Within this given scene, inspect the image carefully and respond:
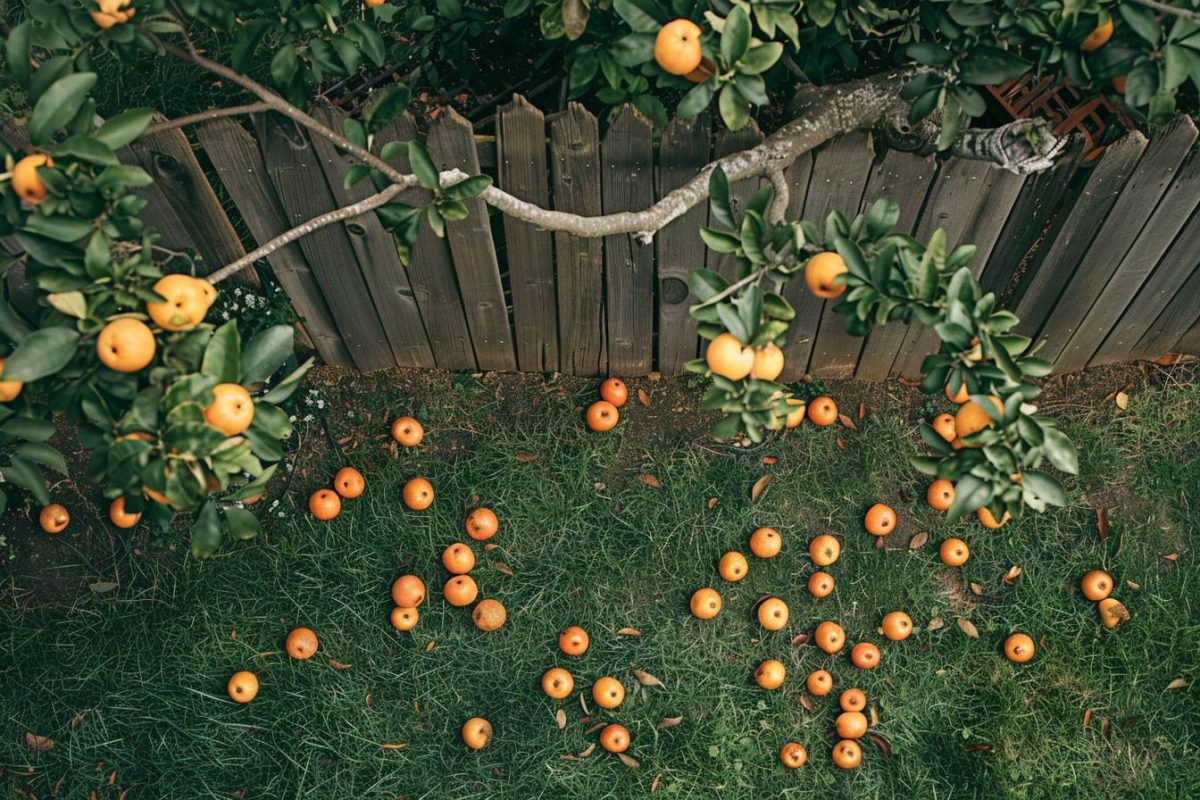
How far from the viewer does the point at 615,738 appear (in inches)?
133

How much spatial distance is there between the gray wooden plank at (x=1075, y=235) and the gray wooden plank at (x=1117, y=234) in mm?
28

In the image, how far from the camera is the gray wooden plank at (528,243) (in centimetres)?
272

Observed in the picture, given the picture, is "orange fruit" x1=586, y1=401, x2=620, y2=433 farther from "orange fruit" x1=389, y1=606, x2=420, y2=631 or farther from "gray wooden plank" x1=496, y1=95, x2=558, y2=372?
"orange fruit" x1=389, y1=606, x2=420, y2=631

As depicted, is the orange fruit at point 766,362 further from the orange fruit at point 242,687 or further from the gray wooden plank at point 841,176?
the orange fruit at point 242,687

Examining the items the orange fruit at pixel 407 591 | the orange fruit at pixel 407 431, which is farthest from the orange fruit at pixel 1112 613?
the orange fruit at pixel 407 431

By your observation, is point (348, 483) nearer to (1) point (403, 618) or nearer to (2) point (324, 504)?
(2) point (324, 504)

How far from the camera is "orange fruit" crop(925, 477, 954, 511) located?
3668 millimetres

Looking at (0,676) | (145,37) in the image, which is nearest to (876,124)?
(145,37)

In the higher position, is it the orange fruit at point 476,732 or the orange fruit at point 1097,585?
the orange fruit at point 1097,585

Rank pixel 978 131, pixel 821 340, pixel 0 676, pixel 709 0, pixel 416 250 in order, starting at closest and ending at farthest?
pixel 709 0
pixel 978 131
pixel 416 250
pixel 0 676
pixel 821 340

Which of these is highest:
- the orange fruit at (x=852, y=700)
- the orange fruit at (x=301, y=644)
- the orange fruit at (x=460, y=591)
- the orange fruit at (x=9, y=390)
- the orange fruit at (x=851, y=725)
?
the orange fruit at (x=9, y=390)

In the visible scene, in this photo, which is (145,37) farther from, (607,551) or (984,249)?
(984,249)

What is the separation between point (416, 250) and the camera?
3117mm

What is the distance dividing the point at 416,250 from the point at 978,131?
1.92 metres
